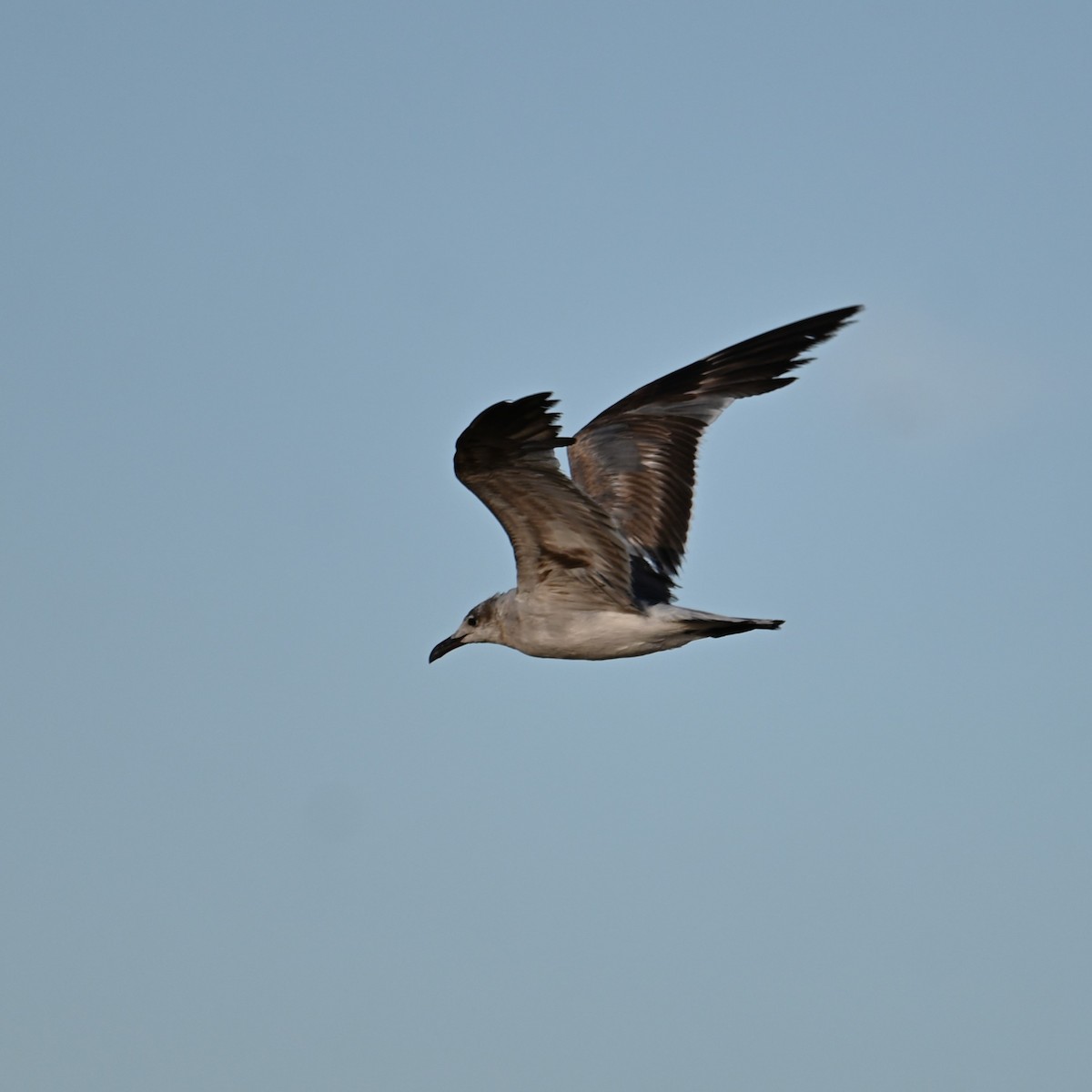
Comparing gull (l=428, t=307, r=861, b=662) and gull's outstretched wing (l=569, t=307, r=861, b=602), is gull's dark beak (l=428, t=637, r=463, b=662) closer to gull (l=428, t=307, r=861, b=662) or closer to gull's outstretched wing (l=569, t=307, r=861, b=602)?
gull (l=428, t=307, r=861, b=662)

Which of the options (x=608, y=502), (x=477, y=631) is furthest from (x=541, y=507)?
(x=608, y=502)

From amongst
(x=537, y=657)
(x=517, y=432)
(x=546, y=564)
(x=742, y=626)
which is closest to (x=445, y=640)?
(x=537, y=657)

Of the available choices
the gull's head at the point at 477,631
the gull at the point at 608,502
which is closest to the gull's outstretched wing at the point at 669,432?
the gull at the point at 608,502

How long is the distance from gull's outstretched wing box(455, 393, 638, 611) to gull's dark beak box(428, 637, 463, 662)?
7.38 feet

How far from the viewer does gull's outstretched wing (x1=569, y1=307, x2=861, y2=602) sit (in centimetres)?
2030

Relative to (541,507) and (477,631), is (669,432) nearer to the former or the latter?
(477,631)

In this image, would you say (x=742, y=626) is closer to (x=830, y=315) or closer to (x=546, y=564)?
(x=546, y=564)

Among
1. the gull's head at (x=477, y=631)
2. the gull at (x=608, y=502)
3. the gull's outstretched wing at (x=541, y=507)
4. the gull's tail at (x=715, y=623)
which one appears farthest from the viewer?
the gull's head at (x=477, y=631)

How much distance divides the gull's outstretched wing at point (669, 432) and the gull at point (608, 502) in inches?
0.6

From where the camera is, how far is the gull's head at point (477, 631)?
1906 cm

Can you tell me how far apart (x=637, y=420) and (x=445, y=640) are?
3.72 meters

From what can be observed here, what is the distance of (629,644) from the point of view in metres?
17.8

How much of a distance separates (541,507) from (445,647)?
4.26 metres

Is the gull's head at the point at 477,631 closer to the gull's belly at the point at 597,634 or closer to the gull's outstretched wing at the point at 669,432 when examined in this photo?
the gull's belly at the point at 597,634
